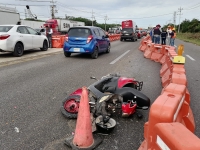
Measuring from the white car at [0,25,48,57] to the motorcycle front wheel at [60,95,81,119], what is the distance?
759 centimetres

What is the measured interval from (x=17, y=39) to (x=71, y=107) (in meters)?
8.14

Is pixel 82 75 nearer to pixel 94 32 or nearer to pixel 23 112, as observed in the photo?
pixel 23 112

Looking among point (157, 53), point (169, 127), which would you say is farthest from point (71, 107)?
point (157, 53)

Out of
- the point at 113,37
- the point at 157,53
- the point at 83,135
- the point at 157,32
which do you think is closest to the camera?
the point at 83,135

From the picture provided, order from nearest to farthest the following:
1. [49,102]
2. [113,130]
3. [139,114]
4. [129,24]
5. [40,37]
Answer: [113,130] < [139,114] < [49,102] < [40,37] < [129,24]

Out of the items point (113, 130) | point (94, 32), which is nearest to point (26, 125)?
point (113, 130)

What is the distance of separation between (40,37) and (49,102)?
30.9ft

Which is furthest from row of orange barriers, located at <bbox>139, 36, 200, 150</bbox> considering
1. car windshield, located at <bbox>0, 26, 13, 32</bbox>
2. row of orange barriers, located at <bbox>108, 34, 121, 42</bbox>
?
row of orange barriers, located at <bbox>108, 34, 121, 42</bbox>

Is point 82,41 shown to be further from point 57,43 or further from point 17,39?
point 57,43

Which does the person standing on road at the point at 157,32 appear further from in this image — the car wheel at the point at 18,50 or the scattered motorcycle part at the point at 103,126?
the scattered motorcycle part at the point at 103,126

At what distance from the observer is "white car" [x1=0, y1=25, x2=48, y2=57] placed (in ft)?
32.3

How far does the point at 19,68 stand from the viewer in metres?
7.86

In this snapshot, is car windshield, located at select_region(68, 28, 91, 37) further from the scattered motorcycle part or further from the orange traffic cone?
the orange traffic cone

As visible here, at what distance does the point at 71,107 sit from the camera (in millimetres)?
3641
